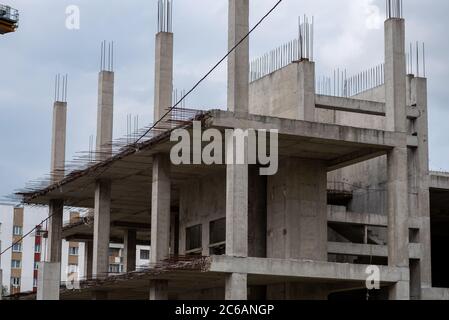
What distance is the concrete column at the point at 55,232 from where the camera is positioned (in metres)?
47.2

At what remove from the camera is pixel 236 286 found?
33.7m

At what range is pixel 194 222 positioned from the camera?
4194 cm

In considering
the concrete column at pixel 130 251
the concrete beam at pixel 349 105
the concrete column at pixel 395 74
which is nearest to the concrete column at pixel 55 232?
the concrete column at pixel 130 251

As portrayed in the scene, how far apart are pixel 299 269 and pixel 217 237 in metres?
5.85

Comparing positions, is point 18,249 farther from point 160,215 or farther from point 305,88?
point 160,215

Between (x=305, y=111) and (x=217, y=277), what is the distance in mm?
8943

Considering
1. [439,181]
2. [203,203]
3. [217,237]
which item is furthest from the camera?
[439,181]

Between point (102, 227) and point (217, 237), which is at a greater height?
point (102, 227)

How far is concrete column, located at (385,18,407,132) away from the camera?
37.2 meters

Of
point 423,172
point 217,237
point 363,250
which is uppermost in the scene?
point 423,172
